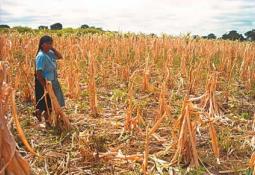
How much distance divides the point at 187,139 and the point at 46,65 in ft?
6.87

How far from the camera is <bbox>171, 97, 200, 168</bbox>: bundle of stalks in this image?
3.83m

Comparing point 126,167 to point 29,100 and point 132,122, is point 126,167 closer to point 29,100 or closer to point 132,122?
point 132,122

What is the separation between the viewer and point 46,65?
530 centimetres

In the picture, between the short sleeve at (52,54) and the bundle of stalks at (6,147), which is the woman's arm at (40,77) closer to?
the short sleeve at (52,54)

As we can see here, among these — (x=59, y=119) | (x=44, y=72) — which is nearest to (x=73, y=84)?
(x=44, y=72)

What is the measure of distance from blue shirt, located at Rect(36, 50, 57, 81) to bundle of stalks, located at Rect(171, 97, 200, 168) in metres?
1.94

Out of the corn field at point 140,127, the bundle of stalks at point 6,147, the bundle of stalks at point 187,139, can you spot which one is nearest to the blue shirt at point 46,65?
the corn field at point 140,127

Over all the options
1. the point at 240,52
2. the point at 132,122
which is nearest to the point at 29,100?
the point at 132,122

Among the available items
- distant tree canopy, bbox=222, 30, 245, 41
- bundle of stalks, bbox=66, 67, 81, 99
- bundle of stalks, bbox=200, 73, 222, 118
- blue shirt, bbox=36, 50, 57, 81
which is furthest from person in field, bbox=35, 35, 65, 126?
distant tree canopy, bbox=222, 30, 245, 41

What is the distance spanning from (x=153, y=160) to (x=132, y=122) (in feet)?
3.01

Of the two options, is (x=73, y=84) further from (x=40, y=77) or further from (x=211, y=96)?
(x=211, y=96)

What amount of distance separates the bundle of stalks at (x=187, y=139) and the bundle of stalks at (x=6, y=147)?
1.74 meters

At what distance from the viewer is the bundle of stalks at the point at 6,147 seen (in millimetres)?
2285

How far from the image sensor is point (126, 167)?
396 centimetres
